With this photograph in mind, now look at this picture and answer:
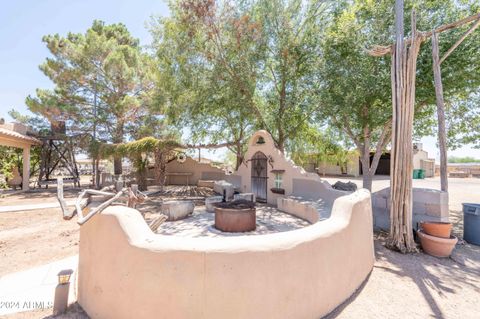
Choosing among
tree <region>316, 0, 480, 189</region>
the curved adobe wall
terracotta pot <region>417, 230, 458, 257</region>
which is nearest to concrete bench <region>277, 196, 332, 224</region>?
terracotta pot <region>417, 230, 458, 257</region>

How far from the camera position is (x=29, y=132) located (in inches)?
632

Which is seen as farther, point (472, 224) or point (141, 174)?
point (141, 174)

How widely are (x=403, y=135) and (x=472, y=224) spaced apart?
3160mm

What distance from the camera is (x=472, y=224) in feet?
19.2

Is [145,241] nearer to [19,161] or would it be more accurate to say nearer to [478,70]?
[478,70]

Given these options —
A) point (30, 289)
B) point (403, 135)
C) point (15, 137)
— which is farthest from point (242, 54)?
point (15, 137)

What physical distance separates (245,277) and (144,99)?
17228 millimetres

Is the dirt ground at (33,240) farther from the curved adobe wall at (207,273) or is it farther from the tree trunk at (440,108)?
the tree trunk at (440,108)

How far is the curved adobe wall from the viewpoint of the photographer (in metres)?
2.37

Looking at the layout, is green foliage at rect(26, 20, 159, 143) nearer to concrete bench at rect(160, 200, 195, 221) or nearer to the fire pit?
concrete bench at rect(160, 200, 195, 221)

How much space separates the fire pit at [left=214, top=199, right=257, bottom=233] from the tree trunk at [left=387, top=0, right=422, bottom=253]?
339 cm

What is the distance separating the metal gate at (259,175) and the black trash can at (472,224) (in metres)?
6.28

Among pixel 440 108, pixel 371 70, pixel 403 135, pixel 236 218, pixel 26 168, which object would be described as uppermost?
pixel 371 70

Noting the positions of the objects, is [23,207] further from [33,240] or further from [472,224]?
[472,224]
